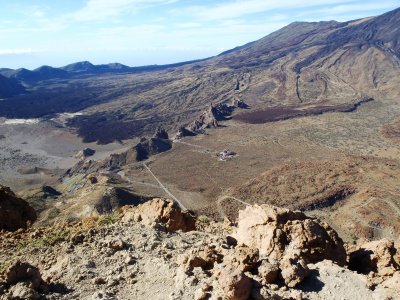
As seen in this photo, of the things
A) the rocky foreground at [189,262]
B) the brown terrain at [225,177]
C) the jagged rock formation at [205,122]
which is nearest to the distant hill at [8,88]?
the brown terrain at [225,177]

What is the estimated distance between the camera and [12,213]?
546 inches

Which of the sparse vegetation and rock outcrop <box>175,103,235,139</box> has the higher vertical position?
the sparse vegetation

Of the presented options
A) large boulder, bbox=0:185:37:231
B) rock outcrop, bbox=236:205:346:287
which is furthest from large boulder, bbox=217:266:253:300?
large boulder, bbox=0:185:37:231

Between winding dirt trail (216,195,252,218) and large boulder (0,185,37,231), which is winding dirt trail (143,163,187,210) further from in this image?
large boulder (0,185,37,231)

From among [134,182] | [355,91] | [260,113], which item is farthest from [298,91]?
[134,182]

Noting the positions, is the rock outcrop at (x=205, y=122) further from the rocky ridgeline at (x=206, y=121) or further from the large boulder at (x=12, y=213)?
the large boulder at (x=12, y=213)

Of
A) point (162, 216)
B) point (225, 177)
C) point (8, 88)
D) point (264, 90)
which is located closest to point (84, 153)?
point (225, 177)

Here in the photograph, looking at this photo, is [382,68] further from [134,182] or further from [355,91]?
[134,182]

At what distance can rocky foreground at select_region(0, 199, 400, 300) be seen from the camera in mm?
7605

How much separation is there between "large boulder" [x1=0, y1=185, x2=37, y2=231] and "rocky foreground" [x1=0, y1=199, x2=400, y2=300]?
1883mm

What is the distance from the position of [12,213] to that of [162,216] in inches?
205

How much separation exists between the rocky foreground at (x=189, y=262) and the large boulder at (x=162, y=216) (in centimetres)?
3

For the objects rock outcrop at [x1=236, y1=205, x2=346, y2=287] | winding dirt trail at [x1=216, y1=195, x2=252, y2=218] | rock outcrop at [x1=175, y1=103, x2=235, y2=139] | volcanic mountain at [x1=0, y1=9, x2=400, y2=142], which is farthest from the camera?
volcanic mountain at [x1=0, y1=9, x2=400, y2=142]

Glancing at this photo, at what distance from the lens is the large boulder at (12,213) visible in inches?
534
